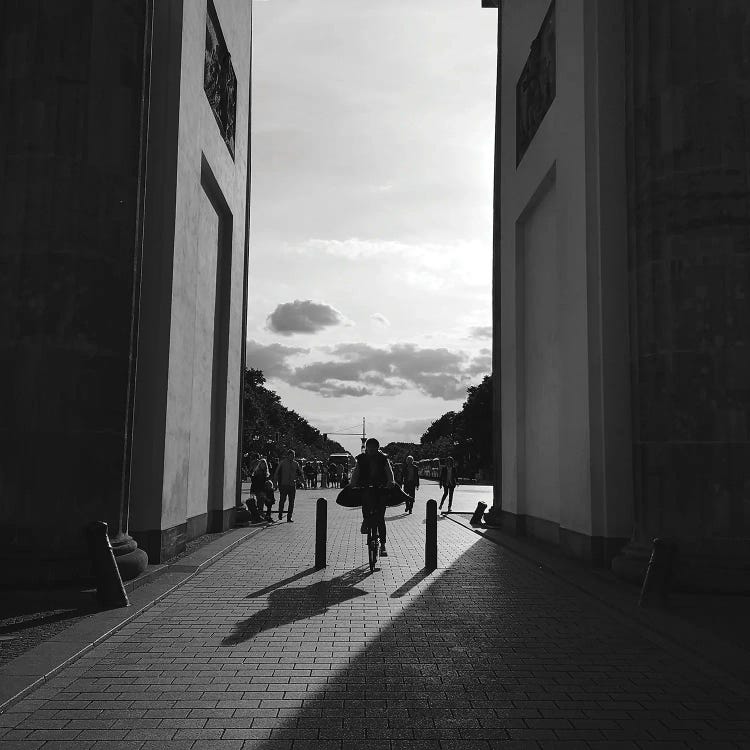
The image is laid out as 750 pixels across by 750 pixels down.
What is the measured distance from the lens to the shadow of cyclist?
714cm

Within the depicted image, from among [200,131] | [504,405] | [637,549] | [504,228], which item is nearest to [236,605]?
[637,549]

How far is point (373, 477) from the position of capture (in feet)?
38.6

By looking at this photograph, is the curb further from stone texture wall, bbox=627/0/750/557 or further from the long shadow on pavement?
stone texture wall, bbox=627/0/750/557

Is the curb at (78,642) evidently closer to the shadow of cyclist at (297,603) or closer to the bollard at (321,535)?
the shadow of cyclist at (297,603)

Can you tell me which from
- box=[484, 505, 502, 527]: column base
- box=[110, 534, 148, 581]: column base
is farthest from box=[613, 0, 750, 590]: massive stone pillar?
box=[484, 505, 502, 527]: column base

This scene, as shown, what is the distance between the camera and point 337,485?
5759 centimetres

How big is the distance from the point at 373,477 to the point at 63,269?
5.01 metres

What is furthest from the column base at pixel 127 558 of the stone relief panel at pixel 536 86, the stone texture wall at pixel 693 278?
the stone relief panel at pixel 536 86

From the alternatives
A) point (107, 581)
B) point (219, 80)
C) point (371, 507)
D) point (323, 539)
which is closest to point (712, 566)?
point (371, 507)

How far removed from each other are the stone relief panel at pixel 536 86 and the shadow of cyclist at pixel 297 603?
951cm

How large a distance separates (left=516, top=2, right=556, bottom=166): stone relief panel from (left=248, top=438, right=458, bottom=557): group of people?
7.43 meters

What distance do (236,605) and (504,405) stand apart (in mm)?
11646

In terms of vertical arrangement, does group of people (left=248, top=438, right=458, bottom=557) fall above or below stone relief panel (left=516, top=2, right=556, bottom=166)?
below

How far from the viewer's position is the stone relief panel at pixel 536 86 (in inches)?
589
